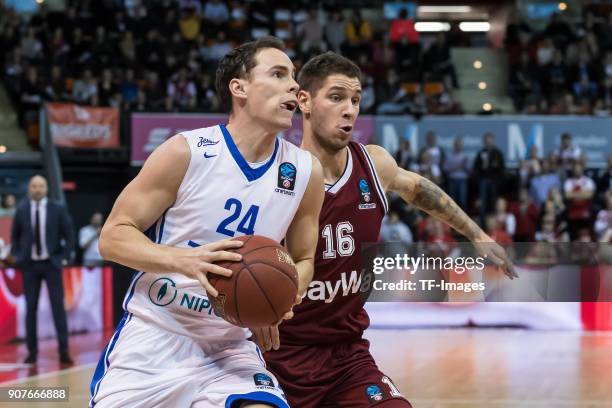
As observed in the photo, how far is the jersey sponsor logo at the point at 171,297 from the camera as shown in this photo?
12.4 feet

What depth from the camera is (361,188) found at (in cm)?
477

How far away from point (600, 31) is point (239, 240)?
18715 millimetres

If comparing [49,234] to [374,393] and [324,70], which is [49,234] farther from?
[374,393]

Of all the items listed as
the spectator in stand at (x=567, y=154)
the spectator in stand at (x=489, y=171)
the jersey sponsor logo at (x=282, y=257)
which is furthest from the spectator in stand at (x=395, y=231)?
the jersey sponsor logo at (x=282, y=257)

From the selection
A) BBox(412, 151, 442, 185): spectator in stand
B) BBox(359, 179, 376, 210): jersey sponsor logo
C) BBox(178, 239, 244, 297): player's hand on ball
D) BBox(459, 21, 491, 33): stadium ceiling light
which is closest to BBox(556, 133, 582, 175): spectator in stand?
BBox(412, 151, 442, 185): spectator in stand

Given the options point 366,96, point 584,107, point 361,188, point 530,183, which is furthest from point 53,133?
point 361,188

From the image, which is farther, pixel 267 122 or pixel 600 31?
pixel 600 31

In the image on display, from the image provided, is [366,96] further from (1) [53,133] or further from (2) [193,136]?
(2) [193,136]

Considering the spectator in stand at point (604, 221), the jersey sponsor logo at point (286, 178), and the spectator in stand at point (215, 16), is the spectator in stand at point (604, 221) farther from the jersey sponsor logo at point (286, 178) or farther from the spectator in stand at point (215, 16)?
the jersey sponsor logo at point (286, 178)

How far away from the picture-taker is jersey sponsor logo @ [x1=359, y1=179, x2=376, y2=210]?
15.6 feet

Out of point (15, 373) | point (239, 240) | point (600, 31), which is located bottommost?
point (15, 373)

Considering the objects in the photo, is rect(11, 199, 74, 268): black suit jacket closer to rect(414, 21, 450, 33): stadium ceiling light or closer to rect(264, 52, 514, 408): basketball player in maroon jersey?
rect(264, 52, 514, 408): basketball player in maroon jersey

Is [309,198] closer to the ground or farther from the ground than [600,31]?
closer to the ground

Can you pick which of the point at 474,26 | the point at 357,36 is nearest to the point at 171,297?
the point at 357,36
